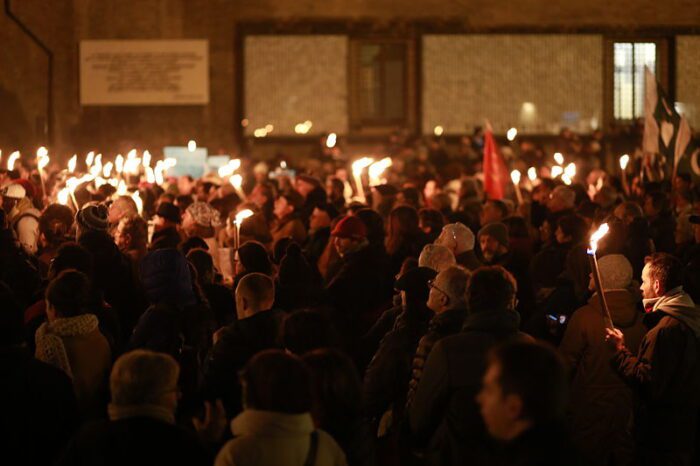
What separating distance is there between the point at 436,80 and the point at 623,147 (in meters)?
4.67

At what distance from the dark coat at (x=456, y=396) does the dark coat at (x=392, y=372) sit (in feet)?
2.28

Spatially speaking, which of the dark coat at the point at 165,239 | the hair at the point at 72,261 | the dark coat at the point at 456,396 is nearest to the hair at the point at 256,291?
the dark coat at the point at 456,396

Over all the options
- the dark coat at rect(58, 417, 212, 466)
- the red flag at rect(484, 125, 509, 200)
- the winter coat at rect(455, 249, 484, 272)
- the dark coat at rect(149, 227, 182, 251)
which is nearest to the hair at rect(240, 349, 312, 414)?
the dark coat at rect(58, 417, 212, 466)

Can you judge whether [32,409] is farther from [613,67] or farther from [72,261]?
[613,67]

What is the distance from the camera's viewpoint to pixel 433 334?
6195mm

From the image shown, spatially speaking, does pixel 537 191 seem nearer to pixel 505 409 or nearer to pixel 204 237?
pixel 204 237


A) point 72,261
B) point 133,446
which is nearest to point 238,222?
point 72,261

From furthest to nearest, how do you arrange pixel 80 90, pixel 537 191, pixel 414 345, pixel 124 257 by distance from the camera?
1. pixel 80 90
2. pixel 537 191
3. pixel 124 257
4. pixel 414 345

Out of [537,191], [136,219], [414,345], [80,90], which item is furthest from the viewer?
[80,90]

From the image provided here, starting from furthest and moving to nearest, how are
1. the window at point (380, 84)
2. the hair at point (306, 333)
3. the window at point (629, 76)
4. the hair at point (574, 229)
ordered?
the window at point (629, 76), the window at point (380, 84), the hair at point (574, 229), the hair at point (306, 333)

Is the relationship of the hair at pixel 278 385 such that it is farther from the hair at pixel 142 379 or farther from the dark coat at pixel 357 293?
the dark coat at pixel 357 293

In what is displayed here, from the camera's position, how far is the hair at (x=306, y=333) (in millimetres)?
5617

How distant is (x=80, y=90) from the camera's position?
3075cm

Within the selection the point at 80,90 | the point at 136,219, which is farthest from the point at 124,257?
the point at 80,90
